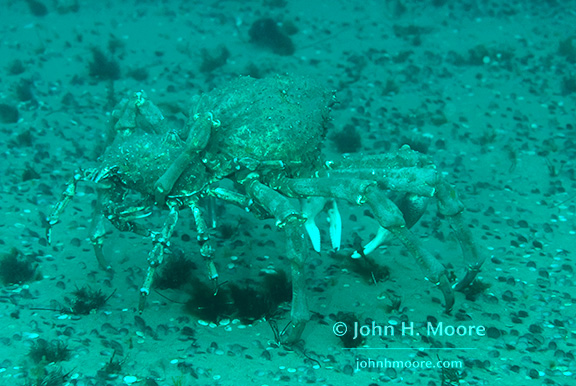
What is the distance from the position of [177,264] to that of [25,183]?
11.5 ft

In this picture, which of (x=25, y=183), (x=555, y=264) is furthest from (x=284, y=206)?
(x=25, y=183)

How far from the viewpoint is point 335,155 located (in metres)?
9.05

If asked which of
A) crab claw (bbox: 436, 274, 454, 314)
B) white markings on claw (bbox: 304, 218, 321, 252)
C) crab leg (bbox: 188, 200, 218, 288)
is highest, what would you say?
crab leg (bbox: 188, 200, 218, 288)

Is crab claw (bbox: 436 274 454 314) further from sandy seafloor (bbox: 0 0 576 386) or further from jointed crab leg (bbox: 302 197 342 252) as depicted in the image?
jointed crab leg (bbox: 302 197 342 252)

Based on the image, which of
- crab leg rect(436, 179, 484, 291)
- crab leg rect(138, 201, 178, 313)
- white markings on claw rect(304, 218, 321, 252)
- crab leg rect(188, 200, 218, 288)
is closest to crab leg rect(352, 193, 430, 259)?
crab leg rect(436, 179, 484, 291)

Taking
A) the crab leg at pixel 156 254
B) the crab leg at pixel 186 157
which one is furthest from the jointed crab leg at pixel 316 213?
the crab leg at pixel 156 254

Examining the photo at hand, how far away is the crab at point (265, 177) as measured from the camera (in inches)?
184

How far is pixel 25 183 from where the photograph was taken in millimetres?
7605

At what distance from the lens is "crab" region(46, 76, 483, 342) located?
184 inches

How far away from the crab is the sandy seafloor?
0.52 m

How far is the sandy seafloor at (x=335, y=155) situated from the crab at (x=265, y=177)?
0.52 meters

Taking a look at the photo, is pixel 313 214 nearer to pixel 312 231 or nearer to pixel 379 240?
pixel 312 231

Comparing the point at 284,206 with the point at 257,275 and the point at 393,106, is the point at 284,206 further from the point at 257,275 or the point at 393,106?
the point at 393,106

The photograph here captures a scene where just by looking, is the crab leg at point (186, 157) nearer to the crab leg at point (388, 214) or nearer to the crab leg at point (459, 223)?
the crab leg at point (388, 214)
